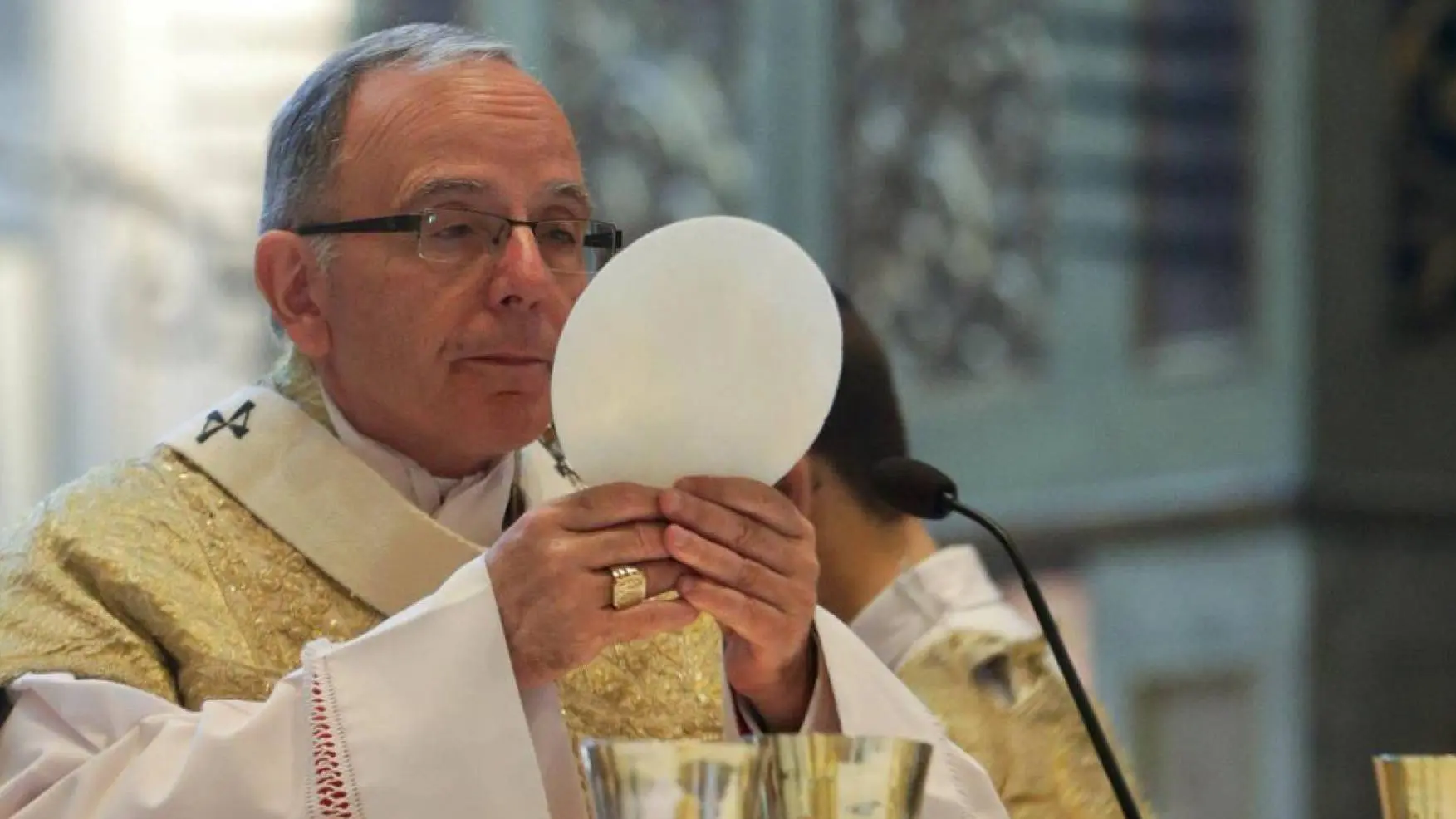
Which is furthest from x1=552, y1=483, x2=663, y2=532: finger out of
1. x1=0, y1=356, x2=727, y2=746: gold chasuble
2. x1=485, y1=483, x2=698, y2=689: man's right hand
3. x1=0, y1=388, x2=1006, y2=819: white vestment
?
x1=0, y1=356, x2=727, y2=746: gold chasuble

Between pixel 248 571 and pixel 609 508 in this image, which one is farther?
pixel 248 571

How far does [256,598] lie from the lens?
298 centimetres

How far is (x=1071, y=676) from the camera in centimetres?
261

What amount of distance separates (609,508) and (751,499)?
15cm

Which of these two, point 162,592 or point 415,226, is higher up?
point 415,226

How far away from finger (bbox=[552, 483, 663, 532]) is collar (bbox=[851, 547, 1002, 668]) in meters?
1.51

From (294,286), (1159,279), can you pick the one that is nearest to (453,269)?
(294,286)

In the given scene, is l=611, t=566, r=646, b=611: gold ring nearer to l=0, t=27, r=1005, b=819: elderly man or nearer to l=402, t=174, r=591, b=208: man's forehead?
l=0, t=27, r=1005, b=819: elderly man

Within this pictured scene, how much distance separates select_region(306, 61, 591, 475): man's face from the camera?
112 inches

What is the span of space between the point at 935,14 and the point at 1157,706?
236 cm

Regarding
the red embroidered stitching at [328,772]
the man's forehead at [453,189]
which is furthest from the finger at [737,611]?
the man's forehead at [453,189]

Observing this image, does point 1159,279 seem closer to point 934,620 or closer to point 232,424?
point 934,620

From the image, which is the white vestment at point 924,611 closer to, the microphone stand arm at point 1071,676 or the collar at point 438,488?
the collar at point 438,488

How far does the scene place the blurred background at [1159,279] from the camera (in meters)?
6.11
